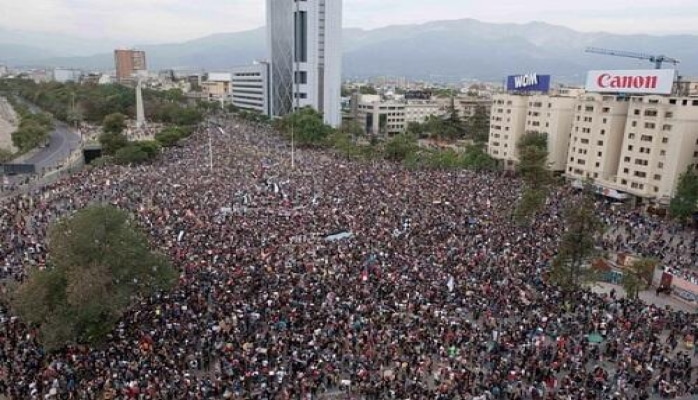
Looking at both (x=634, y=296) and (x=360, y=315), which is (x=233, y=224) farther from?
(x=634, y=296)

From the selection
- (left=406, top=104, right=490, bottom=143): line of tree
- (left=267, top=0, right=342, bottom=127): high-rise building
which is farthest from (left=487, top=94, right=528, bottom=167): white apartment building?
(left=267, top=0, right=342, bottom=127): high-rise building

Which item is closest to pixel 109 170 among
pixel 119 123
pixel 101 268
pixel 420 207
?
pixel 119 123

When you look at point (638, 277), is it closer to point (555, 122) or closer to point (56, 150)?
point (555, 122)

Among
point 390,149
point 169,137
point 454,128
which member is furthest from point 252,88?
point 390,149

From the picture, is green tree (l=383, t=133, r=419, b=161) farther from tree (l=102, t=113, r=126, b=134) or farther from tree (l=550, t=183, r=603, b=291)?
tree (l=550, t=183, r=603, b=291)

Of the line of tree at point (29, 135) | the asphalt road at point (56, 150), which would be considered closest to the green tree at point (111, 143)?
the asphalt road at point (56, 150)

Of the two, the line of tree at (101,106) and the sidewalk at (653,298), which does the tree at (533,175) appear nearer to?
the sidewalk at (653,298)
